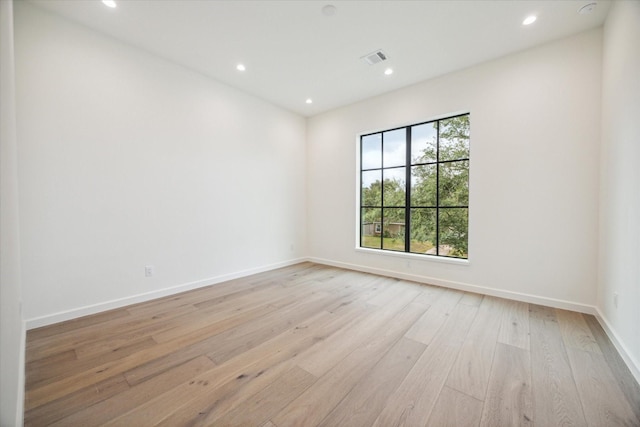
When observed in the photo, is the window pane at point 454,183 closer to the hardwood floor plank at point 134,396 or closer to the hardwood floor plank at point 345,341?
the hardwood floor plank at point 345,341

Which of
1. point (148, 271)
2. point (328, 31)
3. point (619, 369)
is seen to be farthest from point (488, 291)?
point (148, 271)

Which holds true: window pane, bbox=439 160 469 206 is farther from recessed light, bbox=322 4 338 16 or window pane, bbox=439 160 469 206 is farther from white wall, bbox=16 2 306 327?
white wall, bbox=16 2 306 327

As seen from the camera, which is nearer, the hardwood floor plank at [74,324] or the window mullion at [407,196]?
the hardwood floor plank at [74,324]

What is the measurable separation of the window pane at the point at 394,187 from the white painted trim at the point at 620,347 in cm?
246

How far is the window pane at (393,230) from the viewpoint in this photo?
161 inches

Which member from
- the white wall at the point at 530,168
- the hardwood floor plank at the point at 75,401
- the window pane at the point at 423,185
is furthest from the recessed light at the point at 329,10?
the hardwood floor plank at the point at 75,401

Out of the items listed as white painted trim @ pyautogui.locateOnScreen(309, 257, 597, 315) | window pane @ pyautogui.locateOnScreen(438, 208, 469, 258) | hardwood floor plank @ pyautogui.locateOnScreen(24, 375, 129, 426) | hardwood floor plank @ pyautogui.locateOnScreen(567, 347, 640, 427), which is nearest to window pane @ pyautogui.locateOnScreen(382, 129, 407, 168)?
window pane @ pyautogui.locateOnScreen(438, 208, 469, 258)

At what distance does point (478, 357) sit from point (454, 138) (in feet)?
9.62

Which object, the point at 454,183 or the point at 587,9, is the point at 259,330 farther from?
the point at 587,9

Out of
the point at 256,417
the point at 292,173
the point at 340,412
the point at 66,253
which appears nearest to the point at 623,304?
the point at 340,412

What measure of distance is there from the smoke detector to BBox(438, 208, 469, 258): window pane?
223 centimetres

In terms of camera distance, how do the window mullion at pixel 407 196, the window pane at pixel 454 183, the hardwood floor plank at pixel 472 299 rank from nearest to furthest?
the hardwood floor plank at pixel 472 299
the window pane at pixel 454 183
the window mullion at pixel 407 196

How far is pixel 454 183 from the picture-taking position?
3604 mm

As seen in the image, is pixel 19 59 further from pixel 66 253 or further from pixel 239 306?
pixel 239 306
